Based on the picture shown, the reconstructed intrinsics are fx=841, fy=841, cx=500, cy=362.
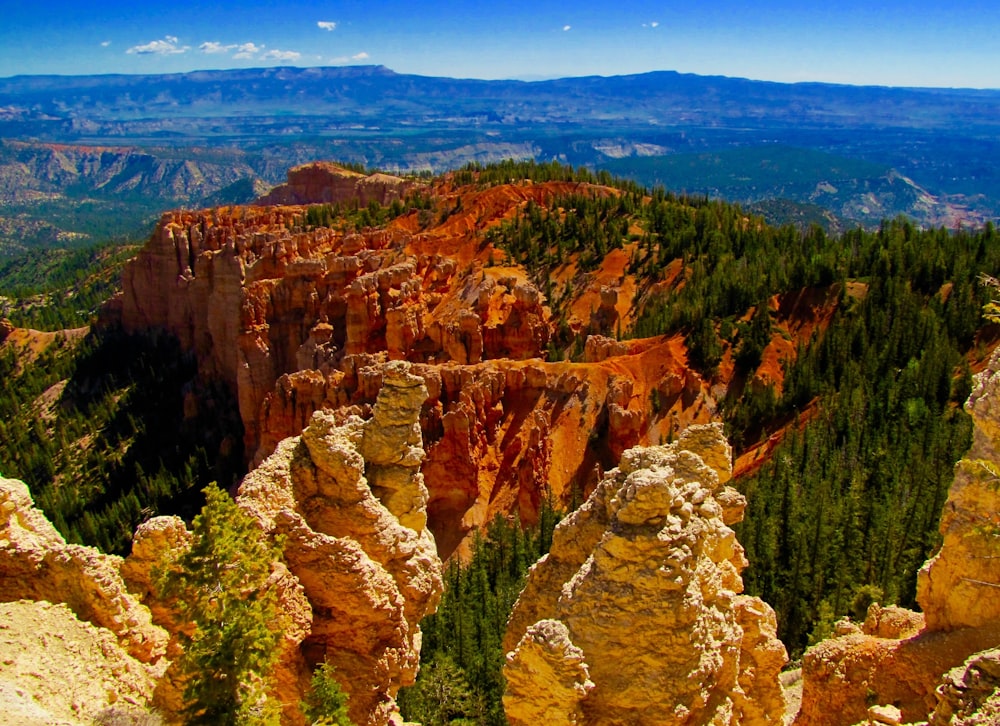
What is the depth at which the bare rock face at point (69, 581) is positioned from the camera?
36.3ft

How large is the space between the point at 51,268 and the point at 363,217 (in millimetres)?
131730

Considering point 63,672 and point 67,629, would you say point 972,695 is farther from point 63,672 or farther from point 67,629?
point 67,629

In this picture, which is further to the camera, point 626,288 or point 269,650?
point 626,288

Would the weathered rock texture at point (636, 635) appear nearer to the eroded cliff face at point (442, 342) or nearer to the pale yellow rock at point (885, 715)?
the pale yellow rock at point (885, 715)

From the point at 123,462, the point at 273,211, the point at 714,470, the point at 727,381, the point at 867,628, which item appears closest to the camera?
the point at 714,470

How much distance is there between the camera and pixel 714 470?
14477 mm

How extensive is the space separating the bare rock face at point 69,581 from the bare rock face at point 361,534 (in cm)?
221

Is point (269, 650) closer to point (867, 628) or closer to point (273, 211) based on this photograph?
point (867, 628)

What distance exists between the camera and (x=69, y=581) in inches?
438

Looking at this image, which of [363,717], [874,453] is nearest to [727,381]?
[874,453]

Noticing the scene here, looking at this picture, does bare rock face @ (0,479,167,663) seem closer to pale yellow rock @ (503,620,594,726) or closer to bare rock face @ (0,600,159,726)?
bare rock face @ (0,600,159,726)

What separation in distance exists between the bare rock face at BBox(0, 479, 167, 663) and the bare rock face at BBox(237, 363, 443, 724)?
2212 millimetres

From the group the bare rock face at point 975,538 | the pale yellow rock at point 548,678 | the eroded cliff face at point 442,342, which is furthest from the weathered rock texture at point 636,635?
the eroded cliff face at point 442,342

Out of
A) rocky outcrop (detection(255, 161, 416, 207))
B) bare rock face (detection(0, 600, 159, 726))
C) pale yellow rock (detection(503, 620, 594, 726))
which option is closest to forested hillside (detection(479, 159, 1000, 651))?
pale yellow rock (detection(503, 620, 594, 726))
